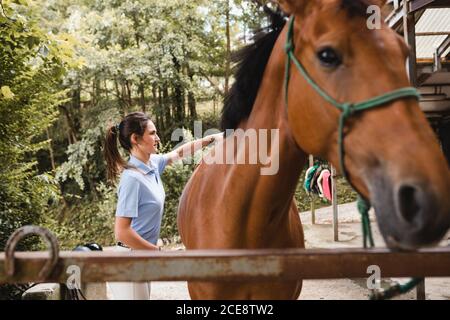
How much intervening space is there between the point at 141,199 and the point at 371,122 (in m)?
1.70

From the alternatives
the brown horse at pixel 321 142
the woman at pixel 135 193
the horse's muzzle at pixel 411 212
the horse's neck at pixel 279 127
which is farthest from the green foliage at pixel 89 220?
the horse's muzzle at pixel 411 212

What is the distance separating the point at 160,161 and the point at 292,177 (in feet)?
5.99

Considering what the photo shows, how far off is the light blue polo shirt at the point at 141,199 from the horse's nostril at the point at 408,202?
5.54 feet

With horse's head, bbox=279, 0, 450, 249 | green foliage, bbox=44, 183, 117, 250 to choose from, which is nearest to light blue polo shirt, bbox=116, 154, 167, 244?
horse's head, bbox=279, 0, 450, 249

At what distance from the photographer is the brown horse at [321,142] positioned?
101 cm

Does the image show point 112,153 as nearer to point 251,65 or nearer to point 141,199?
point 141,199

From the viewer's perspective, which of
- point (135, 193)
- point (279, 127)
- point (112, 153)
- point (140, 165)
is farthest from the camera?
point (112, 153)

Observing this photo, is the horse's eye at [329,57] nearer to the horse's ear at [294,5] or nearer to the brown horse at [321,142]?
the brown horse at [321,142]

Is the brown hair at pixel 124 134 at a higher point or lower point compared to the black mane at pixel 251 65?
lower

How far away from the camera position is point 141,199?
8.10 feet

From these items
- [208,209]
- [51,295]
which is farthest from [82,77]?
[208,209]

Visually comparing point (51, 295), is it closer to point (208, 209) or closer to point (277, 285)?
point (208, 209)

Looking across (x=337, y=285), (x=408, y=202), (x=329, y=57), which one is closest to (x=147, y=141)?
(x=329, y=57)

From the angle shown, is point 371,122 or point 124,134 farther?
point 124,134
